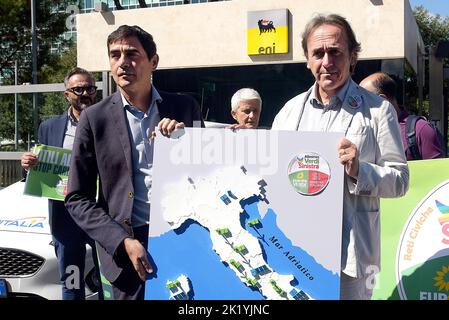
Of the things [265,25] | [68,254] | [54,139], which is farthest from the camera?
[265,25]

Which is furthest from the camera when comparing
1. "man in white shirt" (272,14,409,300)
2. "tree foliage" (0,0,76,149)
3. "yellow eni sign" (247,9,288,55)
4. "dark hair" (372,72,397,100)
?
"tree foliage" (0,0,76,149)

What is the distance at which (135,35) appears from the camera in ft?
8.30

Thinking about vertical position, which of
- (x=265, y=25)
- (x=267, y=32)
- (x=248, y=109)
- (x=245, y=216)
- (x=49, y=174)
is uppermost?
(x=265, y=25)

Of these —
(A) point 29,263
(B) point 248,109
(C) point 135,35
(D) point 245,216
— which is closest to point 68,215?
(A) point 29,263

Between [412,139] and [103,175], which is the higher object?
[412,139]

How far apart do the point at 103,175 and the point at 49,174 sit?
1758 millimetres

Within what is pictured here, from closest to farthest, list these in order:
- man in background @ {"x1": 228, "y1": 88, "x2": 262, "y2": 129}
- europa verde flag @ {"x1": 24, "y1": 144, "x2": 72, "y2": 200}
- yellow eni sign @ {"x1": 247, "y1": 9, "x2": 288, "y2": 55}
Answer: europa verde flag @ {"x1": 24, "y1": 144, "x2": 72, "y2": 200}
man in background @ {"x1": 228, "y1": 88, "x2": 262, "y2": 129}
yellow eni sign @ {"x1": 247, "y1": 9, "x2": 288, "y2": 55}

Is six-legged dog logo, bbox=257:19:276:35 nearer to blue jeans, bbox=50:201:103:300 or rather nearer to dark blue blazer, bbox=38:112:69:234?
dark blue blazer, bbox=38:112:69:234

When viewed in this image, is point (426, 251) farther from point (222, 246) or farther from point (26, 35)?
point (26, 35)

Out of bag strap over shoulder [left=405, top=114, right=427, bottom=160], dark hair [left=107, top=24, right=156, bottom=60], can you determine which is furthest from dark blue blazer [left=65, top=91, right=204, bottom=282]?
bag strap over shoulder [left=405, top=114, right=427, bottom=160]

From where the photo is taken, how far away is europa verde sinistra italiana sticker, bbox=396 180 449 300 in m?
3.23

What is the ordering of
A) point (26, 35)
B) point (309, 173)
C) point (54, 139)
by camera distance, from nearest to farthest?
point (309, 173) < point (54, 139) < point (26, 35)

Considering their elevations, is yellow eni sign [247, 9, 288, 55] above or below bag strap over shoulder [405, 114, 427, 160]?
above

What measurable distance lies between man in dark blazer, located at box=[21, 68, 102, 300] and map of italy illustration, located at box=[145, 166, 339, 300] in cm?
193
